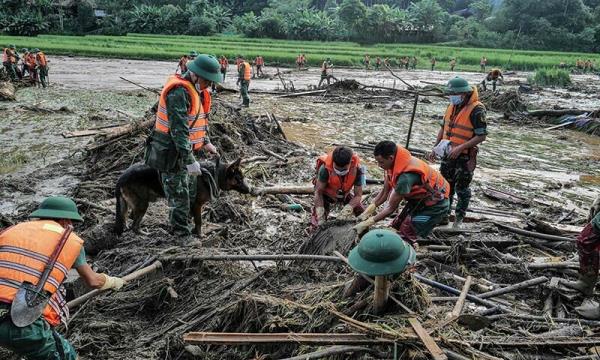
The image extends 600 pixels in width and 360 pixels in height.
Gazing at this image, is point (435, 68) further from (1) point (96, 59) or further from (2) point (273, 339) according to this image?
(2) point (273, 339)

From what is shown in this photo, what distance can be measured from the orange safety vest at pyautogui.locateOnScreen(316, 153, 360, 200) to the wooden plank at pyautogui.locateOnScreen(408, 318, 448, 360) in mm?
3060

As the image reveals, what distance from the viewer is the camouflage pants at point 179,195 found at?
5.58 metres

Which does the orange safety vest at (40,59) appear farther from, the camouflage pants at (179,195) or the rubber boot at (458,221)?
the rubber boot at (458,221)

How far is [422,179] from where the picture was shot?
511 cm

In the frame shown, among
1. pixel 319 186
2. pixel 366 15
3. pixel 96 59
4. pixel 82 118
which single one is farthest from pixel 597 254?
pixel 366 15

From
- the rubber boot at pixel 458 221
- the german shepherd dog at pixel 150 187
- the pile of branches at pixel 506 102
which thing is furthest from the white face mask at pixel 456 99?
the pile of branches at pixel 506 102

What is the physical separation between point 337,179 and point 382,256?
3116 mm

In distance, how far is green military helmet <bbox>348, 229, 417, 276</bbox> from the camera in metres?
2.81

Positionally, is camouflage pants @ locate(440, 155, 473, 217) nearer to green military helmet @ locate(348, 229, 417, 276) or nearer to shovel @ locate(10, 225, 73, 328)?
green military helmet @ locate(348, 229, 417, 276)

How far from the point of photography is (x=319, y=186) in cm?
595

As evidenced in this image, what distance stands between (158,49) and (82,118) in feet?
101

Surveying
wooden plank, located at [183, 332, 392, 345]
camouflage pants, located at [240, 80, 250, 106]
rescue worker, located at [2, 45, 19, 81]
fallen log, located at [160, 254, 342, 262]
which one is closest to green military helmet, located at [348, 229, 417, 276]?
wooden plank, located at [183, 332, 392, 345]

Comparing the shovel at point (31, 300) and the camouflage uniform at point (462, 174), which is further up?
the shovel at point (31, 300)

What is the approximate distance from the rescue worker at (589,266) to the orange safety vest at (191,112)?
451 centimetres
